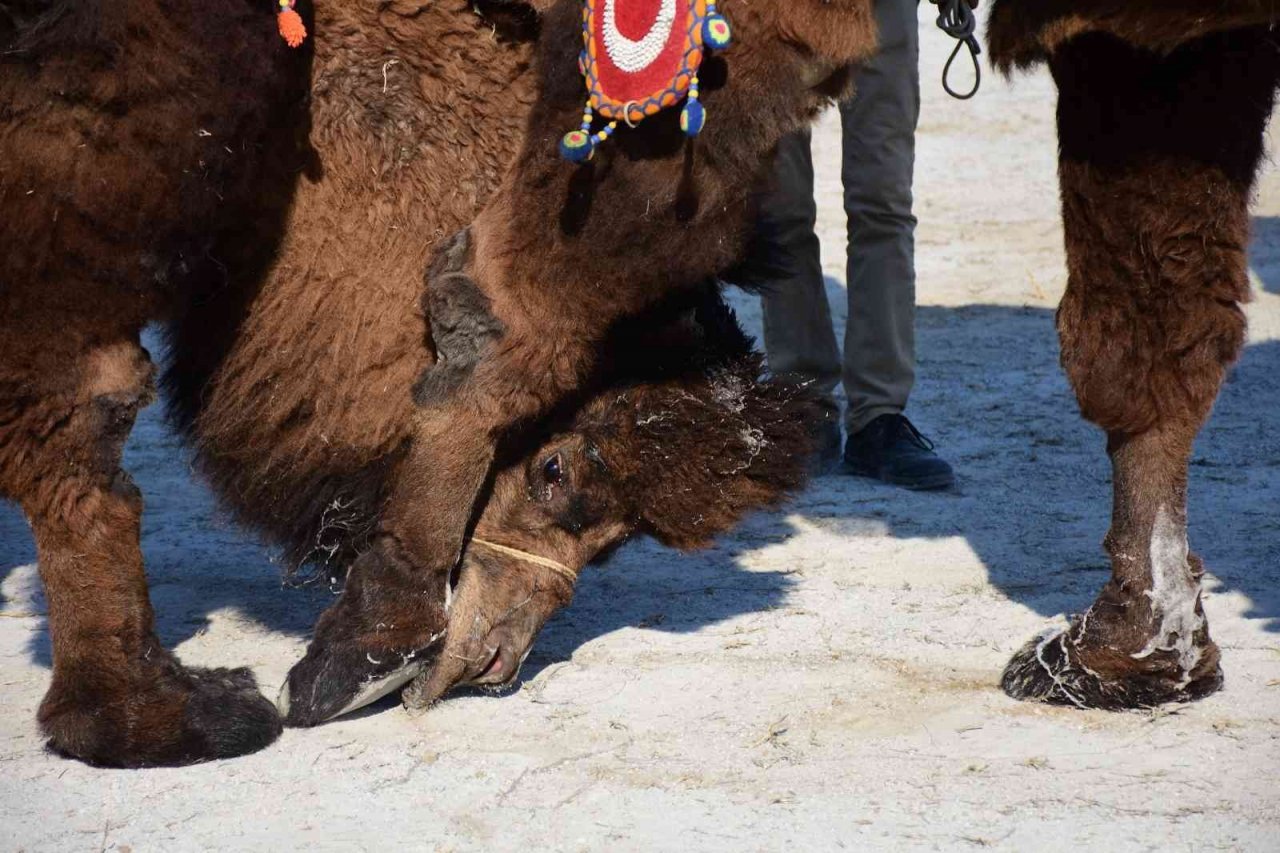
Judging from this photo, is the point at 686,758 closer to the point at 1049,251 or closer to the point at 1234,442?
the point at 1234,442

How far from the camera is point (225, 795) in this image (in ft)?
9.71

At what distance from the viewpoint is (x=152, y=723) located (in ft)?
10.3

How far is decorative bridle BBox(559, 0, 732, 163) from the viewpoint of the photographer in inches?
112

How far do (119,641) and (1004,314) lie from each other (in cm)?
567

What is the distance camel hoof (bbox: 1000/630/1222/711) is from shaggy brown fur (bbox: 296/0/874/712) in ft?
3.81

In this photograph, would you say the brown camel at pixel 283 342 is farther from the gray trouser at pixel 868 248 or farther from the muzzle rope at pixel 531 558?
the gray trouser at pixel 868 248

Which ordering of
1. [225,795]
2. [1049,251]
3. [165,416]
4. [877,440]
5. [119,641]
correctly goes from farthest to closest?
[1049,251] < [877,440] < [165,416] < [119,641] < [225,795]

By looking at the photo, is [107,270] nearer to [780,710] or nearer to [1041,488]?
[780,710]

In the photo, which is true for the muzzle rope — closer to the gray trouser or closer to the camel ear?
the camel ear

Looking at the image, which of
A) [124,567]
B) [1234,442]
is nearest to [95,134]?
[124,567]

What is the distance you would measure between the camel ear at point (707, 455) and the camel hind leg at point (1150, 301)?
71 centimetres

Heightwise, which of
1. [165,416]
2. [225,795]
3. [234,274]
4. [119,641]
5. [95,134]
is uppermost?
[95,134]

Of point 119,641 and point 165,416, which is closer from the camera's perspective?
point 119,641

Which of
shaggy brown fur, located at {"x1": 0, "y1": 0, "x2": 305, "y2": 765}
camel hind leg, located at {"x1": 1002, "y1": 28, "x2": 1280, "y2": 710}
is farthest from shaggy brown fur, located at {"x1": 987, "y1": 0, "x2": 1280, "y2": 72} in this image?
shaggy brown fur, located at {"x1": 0, "y1": 0, "x2": 305, "y2": 765}
